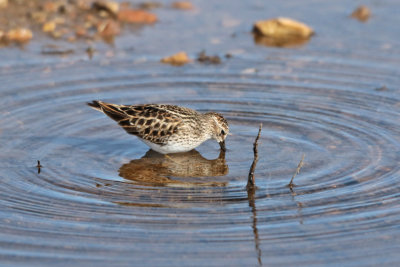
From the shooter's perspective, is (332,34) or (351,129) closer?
(351,129)

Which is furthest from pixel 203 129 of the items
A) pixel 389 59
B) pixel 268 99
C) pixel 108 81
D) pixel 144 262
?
pixel 389 59

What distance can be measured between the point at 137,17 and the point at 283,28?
392 centimetres

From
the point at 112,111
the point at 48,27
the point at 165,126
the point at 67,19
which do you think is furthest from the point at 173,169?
the point at 67,19

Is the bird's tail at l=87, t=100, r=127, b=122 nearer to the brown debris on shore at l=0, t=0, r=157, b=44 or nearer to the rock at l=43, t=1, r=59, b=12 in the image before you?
the brown debris on shore at l=0, t=0, r=157, b=44

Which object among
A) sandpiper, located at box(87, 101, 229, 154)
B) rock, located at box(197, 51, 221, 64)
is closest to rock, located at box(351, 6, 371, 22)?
rock, located at box(197, 51, 221, 64)

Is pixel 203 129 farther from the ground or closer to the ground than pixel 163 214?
farther from the ground

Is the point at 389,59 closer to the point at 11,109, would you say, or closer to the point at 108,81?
the point at 108,81

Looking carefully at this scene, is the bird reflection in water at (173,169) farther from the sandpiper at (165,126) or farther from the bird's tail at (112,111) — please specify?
the bird's tail at (112,111)

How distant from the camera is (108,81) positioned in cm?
1534

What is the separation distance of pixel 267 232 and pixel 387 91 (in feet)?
21.3

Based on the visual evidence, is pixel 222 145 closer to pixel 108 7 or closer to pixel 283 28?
pixel 283 28

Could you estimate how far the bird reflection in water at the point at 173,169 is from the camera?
37.1 feet

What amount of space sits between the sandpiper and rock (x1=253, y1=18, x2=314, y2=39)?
5914 mm

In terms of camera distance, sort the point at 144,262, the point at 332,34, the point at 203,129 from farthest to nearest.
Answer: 1. the point at 332,34
2. the point at 203,129
3. the point at 144,262
